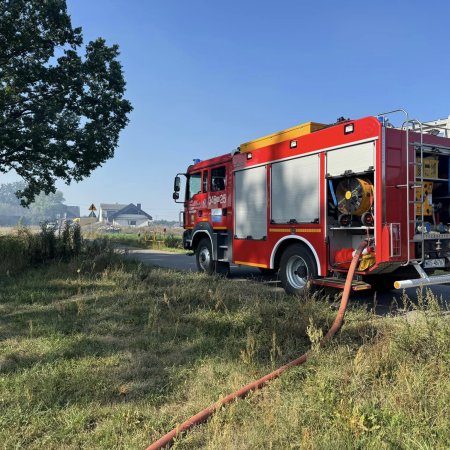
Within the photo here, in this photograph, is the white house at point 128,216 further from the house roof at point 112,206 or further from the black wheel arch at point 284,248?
the black wheel arch at point 284,248

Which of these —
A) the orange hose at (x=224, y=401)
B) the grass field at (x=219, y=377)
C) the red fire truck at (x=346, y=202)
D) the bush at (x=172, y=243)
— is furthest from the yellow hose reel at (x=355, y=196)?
the bush at (x=172, y=243)

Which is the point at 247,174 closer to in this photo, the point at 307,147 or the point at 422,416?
the point at 307,147

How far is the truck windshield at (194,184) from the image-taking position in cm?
1141

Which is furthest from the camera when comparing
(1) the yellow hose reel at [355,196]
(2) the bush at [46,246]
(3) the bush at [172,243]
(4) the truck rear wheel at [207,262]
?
(3) the bush at [172,243]

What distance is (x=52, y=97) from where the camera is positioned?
15102 mm

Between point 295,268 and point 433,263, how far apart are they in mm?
2363

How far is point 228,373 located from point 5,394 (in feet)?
6.35

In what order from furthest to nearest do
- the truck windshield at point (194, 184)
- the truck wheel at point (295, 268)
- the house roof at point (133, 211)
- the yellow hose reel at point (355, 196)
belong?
the house roof at point (133, 211) < the truck windshield at point (194, 184) < the truck wheel at point (295, 268) < the yellow hose reel at point (355, 196)

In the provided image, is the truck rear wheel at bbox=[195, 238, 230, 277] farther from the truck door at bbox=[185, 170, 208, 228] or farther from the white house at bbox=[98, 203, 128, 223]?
the white house at bbox=[98, 203, 128, 223]

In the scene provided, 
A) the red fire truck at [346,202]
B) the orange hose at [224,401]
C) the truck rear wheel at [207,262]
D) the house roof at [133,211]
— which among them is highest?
the house roof at [133,211]

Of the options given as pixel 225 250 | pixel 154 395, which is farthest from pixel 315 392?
pixel 225 250

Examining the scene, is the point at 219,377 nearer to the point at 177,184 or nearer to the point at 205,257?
the point at 205,257

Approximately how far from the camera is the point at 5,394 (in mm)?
3582

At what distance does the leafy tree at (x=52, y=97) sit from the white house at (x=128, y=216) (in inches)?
3623
